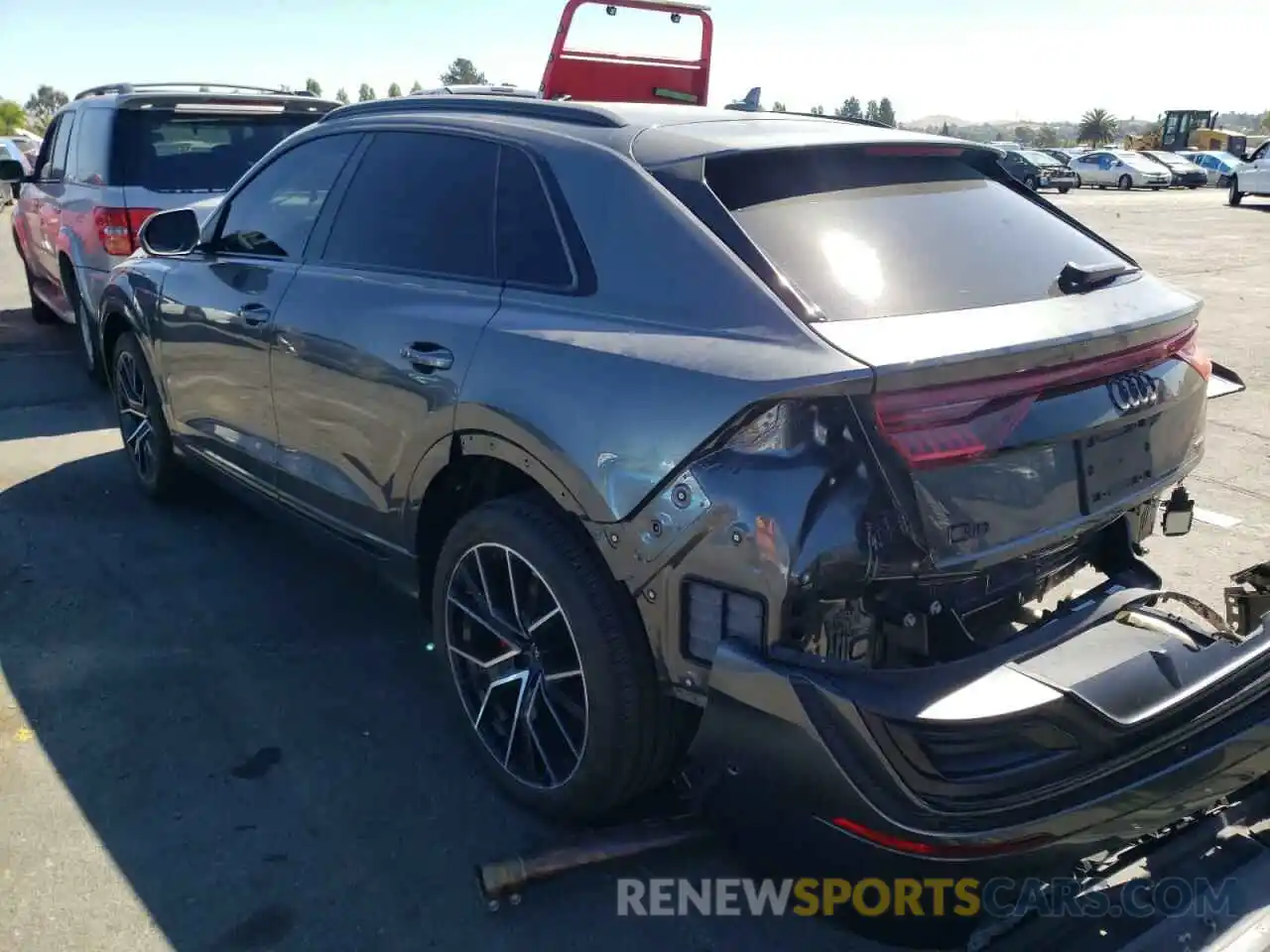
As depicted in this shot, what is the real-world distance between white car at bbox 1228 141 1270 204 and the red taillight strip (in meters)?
30.8

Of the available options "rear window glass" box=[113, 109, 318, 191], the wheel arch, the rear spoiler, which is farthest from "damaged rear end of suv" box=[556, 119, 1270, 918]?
"rear window glass" box=[113, 109, 318, 191]

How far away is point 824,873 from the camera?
2.15 metres

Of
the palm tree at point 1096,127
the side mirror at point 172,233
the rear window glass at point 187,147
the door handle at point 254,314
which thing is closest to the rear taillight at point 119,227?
the rear window glass at point 187,147

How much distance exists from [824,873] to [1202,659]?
0.99 metres

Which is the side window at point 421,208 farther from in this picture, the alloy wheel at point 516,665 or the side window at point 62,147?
the side window at point 62,147

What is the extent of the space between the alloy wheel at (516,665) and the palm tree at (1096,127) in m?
94.2

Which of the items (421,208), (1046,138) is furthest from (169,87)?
(1046,138)

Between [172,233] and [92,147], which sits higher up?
[92,147]

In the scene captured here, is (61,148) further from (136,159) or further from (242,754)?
(242,754)

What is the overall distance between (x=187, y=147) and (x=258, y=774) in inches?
207

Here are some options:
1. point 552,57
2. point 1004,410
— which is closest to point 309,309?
point 1004,410

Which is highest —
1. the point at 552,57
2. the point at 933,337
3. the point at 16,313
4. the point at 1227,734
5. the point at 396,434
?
the point at 552,57

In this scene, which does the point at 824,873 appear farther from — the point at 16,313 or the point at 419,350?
the point at 16,313

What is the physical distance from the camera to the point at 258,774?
3.18 m
